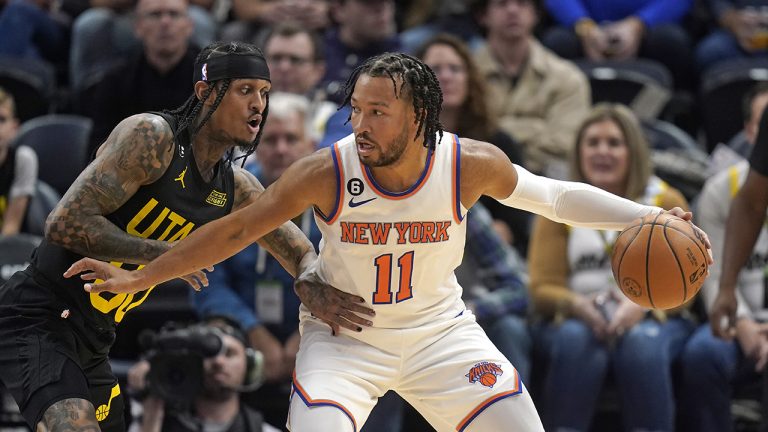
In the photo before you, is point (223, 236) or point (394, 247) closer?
point (223, 236)

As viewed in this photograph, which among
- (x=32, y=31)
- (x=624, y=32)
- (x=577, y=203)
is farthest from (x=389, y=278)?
(x=32, y=31)

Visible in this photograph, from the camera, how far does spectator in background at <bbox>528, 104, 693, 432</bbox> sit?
660cm

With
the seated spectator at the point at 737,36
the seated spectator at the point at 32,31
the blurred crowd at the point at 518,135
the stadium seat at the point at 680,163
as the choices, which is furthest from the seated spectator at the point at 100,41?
the seated spectator at the point at 737,36

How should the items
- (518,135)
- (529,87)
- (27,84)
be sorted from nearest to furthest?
(518,135) → (529,87) → (27,84)

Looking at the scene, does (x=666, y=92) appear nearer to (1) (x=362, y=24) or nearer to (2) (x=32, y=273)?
(1) (x=362, y=24)

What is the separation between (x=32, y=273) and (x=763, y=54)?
20.2 feet

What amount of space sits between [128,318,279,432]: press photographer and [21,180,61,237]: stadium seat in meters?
1.35

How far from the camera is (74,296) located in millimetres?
4605

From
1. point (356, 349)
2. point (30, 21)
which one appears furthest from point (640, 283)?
point (30, 21)

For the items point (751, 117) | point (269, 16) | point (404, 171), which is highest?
point (404, 171)

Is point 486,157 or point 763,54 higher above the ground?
point 486,157

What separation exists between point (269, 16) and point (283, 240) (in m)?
4.56

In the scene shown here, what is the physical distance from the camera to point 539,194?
4.71 meters

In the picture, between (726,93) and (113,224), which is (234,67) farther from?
(726,93)
